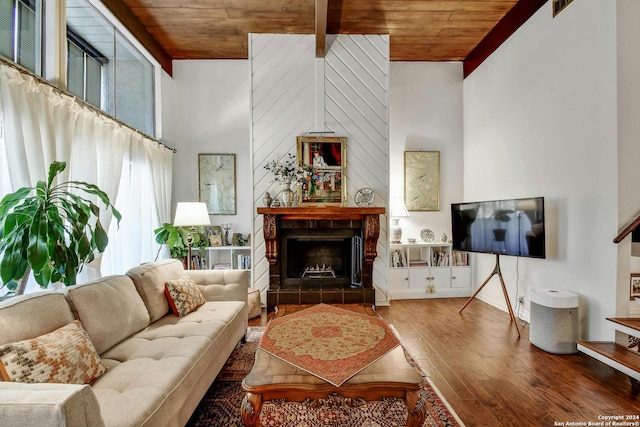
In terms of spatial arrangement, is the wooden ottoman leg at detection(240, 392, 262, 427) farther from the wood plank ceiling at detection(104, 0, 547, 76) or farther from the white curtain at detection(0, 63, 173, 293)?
the wood plank ceiling at detection(104, 0, 547, 76)

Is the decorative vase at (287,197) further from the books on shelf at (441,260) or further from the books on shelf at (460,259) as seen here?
the books on shelf at (460,259)

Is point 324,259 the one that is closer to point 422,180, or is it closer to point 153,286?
point 422,180

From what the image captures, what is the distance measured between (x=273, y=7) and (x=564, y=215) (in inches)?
154

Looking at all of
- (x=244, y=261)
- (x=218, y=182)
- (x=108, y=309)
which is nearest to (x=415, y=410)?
(x=108, y=309)

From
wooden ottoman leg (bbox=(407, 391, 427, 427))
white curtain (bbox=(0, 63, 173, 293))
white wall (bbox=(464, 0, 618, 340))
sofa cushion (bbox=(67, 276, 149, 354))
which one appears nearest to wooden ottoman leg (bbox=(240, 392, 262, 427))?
wooden ottoman leg (bbox=(407, 391, 427, 427))

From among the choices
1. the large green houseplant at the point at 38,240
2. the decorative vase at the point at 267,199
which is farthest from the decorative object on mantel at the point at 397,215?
the large green houseplant at the point at 38,240

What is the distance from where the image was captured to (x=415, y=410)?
60.6 inches

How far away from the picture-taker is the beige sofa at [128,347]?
3.08 ft

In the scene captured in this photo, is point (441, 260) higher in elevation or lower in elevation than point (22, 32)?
lower

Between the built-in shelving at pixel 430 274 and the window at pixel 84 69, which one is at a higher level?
the window at pixel 84 69

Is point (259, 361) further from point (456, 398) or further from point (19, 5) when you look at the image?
point (19, 5)

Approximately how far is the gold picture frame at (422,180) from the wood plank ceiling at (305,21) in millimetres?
1559

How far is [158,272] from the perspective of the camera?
2.55m

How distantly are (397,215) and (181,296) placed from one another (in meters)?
3.08
